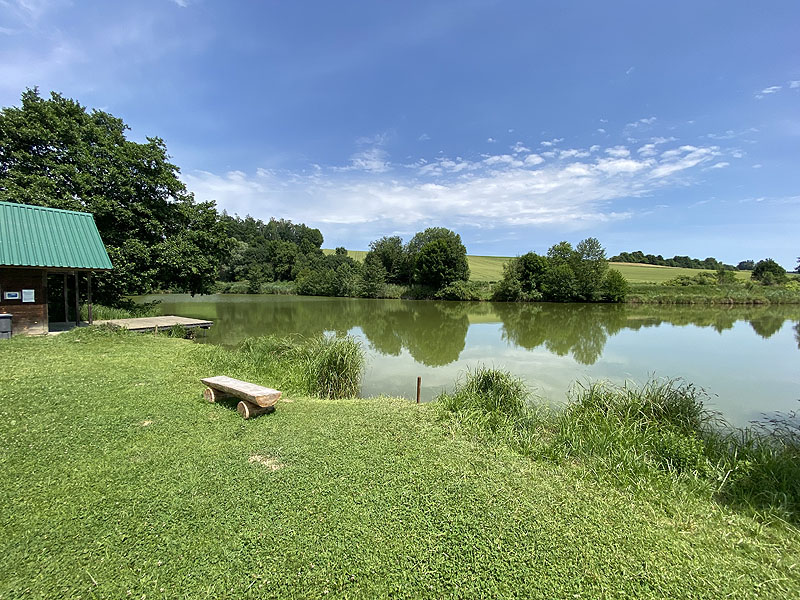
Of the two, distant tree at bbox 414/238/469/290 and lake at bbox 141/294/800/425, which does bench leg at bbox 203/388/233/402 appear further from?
distant tree at bbox 414/238/469/290

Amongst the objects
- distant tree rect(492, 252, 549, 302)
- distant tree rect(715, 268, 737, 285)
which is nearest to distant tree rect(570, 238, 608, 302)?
distant tree rect(492, 252, 549, 302)

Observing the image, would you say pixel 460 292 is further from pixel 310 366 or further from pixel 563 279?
pixel 310 366

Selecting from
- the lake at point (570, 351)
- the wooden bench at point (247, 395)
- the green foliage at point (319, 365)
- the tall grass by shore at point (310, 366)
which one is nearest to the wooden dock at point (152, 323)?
the lake at point (570, 351)

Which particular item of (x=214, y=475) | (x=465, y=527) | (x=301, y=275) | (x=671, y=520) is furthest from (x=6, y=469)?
(x=301, y=275)

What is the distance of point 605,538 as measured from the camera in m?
2.74

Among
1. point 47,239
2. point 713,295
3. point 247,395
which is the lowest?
point 247,395

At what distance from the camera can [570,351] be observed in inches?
509

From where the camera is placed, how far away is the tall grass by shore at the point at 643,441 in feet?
12.3

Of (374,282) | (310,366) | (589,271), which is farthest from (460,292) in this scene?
(310,366)

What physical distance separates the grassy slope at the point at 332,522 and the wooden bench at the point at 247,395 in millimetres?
380

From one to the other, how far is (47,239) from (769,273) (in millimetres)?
65118

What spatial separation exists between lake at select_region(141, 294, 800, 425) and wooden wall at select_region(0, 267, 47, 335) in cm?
445

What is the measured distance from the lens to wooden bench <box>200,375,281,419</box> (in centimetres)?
482

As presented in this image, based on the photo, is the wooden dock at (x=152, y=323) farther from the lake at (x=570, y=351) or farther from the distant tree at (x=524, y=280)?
the distant tree at (x=524, y=280)
